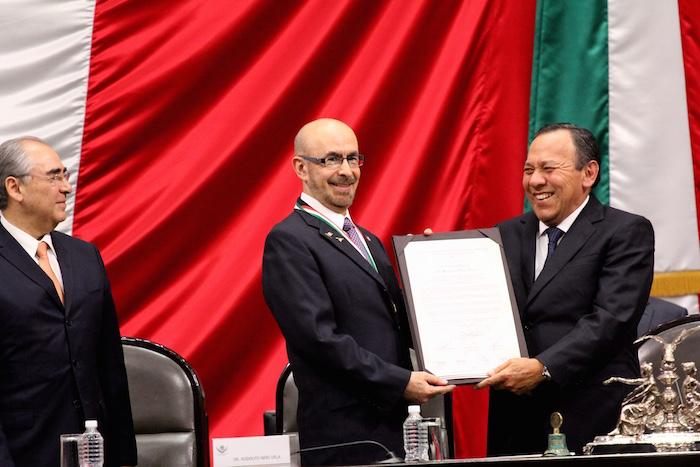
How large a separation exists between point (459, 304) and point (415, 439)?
2.32 ft

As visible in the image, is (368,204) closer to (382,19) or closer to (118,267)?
(382,19)

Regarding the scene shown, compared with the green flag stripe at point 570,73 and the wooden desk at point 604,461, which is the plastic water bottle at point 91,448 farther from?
the green flag stripe at point 570,73

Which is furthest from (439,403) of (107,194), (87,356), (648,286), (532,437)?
(107,194)

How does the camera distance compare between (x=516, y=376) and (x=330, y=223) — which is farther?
(x=330, y=223)

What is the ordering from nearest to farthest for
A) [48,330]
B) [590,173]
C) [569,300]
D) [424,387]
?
[424,387] < [48,330] < [569,300] < [590,173]

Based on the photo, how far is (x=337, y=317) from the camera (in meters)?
3.09

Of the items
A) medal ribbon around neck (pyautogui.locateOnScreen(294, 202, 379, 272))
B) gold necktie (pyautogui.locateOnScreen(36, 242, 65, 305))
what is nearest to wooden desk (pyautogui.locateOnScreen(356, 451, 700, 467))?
medal ribbon around neck (pyautogui.locateOnScreen(294, 202, 379, 272))

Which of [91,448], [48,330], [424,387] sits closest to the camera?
[91,448]

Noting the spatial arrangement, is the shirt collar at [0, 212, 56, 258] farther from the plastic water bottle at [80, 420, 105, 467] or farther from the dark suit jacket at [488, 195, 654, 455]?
the dark suit jacket at [488, 195, 654, 455]

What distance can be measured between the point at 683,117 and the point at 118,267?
259 centimetres

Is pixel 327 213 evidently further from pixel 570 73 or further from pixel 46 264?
pixel 570 73

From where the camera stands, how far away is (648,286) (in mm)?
3186

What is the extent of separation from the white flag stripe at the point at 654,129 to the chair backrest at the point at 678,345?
2.72ft

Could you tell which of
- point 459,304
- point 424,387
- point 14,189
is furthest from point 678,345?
point 14,189
